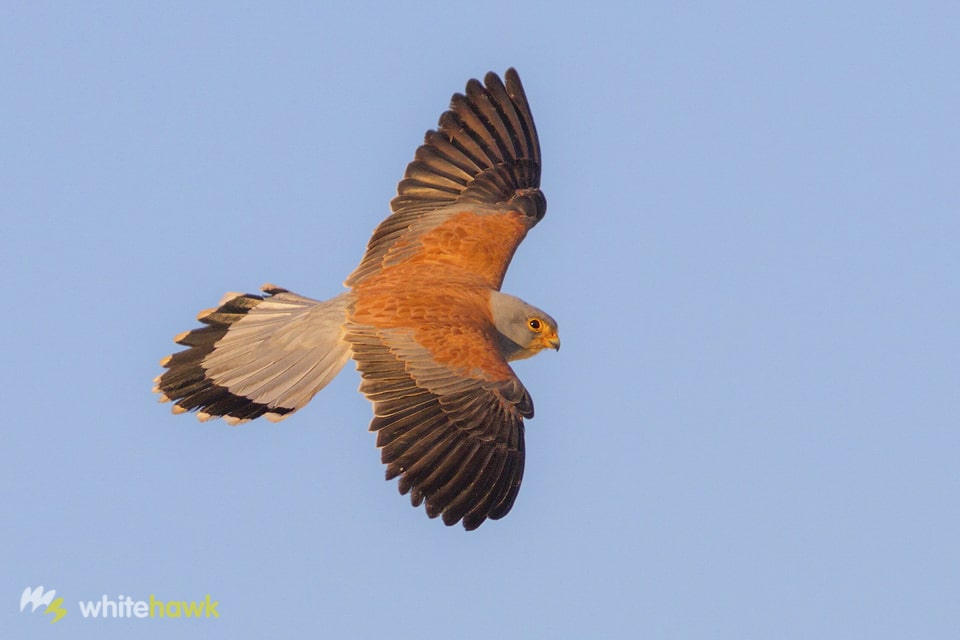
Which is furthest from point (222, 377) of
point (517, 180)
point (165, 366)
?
point (517, 180)

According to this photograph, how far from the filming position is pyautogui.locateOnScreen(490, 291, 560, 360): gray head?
1206cm

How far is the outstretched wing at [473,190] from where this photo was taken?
1270 cm

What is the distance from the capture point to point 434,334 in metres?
11.3

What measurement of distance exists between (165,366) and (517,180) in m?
3.50

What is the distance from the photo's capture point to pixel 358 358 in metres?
11.3

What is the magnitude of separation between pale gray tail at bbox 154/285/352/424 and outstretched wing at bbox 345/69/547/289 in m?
0.78

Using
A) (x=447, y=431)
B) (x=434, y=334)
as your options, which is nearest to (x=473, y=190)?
(x=434, y=334)

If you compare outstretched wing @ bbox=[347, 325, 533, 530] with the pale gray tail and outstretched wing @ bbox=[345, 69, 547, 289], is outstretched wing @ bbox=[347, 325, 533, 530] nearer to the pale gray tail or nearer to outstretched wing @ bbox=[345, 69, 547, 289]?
the pale gray tail

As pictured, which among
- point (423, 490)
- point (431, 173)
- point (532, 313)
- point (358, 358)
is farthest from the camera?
point (431, 173)

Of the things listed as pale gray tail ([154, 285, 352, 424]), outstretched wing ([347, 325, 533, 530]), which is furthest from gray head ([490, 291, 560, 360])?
pale gray tail ([154, 285, 352, 424])

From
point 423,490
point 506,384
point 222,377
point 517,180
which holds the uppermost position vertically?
point 517,180

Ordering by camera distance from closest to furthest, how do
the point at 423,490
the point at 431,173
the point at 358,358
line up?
the point at 423,490 → the point at 358,358 → the point at 431,173

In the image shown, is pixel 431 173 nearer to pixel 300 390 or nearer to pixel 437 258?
pixel 437 258

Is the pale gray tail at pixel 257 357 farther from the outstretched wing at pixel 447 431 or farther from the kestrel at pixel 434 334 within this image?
the outstretched wing at pixel 447 431
